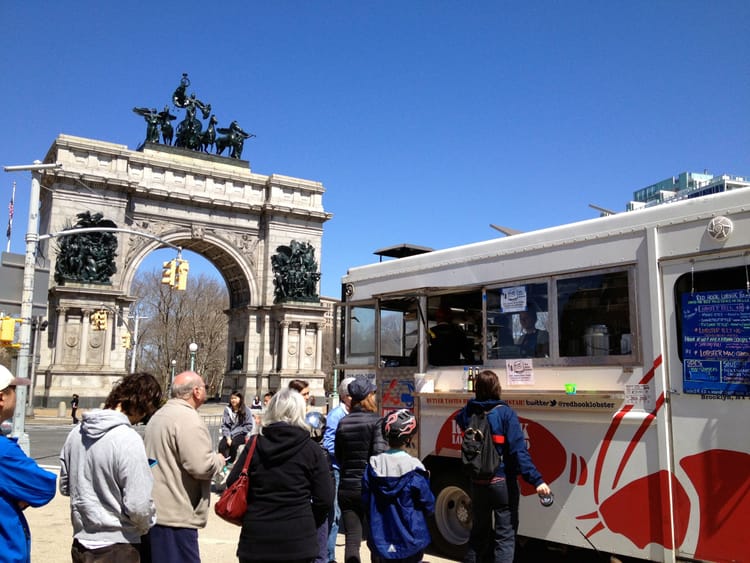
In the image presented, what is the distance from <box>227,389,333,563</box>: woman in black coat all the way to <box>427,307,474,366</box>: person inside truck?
3630 mm

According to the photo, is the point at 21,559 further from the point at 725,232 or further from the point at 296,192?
the point at 296,192

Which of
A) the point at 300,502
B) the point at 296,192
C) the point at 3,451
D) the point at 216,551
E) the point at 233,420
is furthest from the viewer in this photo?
the point at 296,192

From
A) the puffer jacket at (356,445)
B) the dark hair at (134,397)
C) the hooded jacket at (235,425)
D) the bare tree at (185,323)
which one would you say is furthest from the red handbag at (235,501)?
the bare tree at (185,323)

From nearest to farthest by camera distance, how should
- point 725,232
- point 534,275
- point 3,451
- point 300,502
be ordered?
1. point 3,451
2. point 300,502
3. point 725,232
4. point 534,275

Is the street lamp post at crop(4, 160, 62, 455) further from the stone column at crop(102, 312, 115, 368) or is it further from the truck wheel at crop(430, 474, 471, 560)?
the stone column at crop(102, 312, 115, 368)

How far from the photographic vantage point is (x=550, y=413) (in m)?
6.52

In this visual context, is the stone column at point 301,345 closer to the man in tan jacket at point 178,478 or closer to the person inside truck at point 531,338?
the person inside truck at point 531,338

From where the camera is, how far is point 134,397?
4.24 metres

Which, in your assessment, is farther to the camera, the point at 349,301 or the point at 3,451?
the point at 349,301

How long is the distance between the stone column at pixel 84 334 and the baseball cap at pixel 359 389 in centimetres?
3306

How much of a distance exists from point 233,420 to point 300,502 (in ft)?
24.0

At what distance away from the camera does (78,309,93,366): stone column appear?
35188 millimetres

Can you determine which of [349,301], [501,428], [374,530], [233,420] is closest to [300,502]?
[374,530]

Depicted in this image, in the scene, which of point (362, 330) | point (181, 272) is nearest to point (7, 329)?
point (181, 272)
